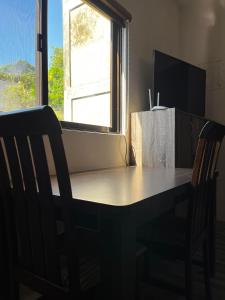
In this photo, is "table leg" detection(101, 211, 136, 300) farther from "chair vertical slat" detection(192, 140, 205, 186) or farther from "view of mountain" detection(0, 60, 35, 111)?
"view of mountain" detection(0, 60, 35, 111)

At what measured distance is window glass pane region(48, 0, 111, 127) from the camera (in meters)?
1.90

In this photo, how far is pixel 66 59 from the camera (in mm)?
2072

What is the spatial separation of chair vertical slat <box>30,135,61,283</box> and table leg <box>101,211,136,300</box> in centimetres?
15

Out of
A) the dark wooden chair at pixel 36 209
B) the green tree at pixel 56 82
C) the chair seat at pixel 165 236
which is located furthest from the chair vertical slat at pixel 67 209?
the green tree at pixel 56 82

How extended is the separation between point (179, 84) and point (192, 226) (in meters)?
2.01

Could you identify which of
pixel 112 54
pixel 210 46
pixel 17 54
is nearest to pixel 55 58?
pixel 17 54

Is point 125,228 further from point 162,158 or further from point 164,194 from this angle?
point 162,158

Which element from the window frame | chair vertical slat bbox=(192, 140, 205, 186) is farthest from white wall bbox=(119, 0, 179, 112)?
chair vertical slat bbox=(192, 140, 205, 186)

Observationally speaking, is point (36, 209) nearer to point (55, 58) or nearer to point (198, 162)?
point (198, 162)

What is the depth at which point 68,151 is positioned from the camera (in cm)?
183

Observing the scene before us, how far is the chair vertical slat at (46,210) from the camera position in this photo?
2.47 ft

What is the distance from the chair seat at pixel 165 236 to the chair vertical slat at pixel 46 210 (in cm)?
66

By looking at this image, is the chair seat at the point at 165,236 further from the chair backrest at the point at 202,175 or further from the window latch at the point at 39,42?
the window latch at the point at 39,42

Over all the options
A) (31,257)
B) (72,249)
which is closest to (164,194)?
(72,249)
